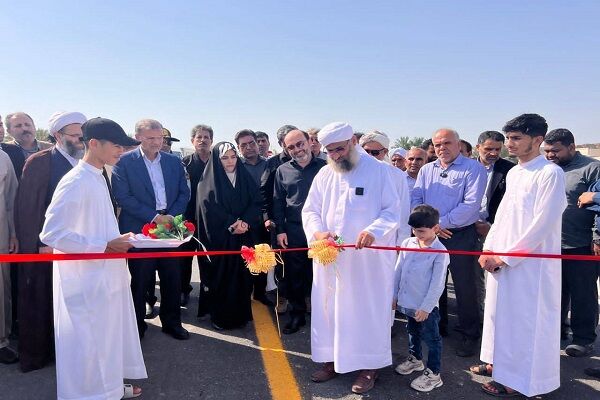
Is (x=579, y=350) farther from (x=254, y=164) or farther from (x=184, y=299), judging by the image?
(x=184, y=299)

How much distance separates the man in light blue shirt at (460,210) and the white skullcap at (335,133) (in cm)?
138

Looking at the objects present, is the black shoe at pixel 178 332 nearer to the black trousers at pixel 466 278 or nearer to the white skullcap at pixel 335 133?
the white skullcap at pixel 335 133

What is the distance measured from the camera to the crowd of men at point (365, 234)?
134 inches

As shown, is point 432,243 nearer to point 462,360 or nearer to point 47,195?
point 462,360

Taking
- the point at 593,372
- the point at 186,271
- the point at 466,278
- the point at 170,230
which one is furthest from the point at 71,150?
the point at 593,372

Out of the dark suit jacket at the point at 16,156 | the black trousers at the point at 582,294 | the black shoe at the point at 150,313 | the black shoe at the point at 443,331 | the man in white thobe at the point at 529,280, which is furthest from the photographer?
the black shoe at the point at 150,313

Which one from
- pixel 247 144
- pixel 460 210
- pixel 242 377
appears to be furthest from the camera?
pixel 247 144

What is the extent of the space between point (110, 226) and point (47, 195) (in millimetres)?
1274

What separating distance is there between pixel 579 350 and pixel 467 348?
1.13 meters

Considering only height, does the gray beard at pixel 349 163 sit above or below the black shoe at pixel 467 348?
above

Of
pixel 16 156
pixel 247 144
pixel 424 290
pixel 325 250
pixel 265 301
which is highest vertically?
A: pixel 247 144

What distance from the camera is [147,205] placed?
4.69 metres

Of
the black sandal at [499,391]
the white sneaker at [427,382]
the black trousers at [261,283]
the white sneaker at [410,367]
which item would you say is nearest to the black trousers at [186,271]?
the black trousers at [261,283]

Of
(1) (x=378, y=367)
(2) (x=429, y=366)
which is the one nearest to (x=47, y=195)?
(1) (x=378, y=367)
